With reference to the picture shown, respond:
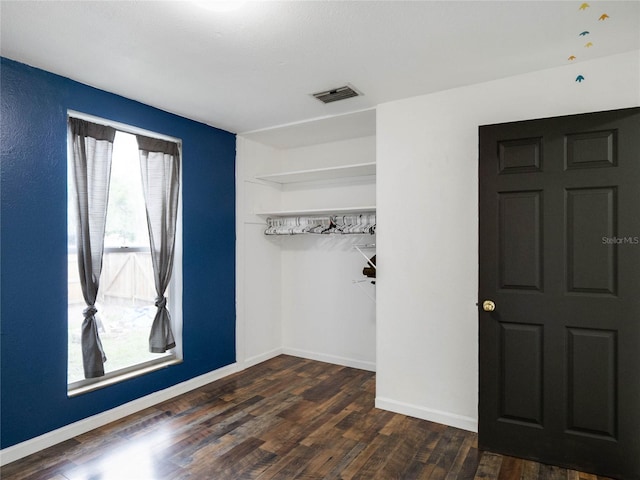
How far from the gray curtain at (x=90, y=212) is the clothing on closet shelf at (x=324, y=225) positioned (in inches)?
72.0

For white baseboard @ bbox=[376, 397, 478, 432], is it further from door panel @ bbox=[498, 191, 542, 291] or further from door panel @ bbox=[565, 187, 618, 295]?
door panel @ bbox=[565, 187, 618, 295]

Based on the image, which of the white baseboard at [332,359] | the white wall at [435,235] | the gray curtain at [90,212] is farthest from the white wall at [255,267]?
the white wall at [435,235]

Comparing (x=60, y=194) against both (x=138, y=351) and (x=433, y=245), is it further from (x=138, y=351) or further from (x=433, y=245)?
(x=433, y=245)

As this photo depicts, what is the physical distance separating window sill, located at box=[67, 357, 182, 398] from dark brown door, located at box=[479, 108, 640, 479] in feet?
8.57

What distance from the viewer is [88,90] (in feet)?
9.06

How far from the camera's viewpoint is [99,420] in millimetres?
2799

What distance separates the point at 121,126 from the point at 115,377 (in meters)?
2.01

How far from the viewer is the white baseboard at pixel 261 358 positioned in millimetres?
4127

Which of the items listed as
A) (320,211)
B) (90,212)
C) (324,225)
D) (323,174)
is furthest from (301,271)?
(90,212)

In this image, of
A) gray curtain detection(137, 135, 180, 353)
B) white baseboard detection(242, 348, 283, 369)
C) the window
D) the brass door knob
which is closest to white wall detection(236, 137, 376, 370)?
white baseboard detection(242, 348, 283, 369)

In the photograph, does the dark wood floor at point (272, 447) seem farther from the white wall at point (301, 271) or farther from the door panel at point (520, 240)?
the door panel at point (520, 240)

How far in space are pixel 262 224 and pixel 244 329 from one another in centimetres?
120

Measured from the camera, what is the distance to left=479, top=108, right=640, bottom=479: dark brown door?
2154 mm

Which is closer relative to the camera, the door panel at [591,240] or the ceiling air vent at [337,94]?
the door panel at [591,240]
